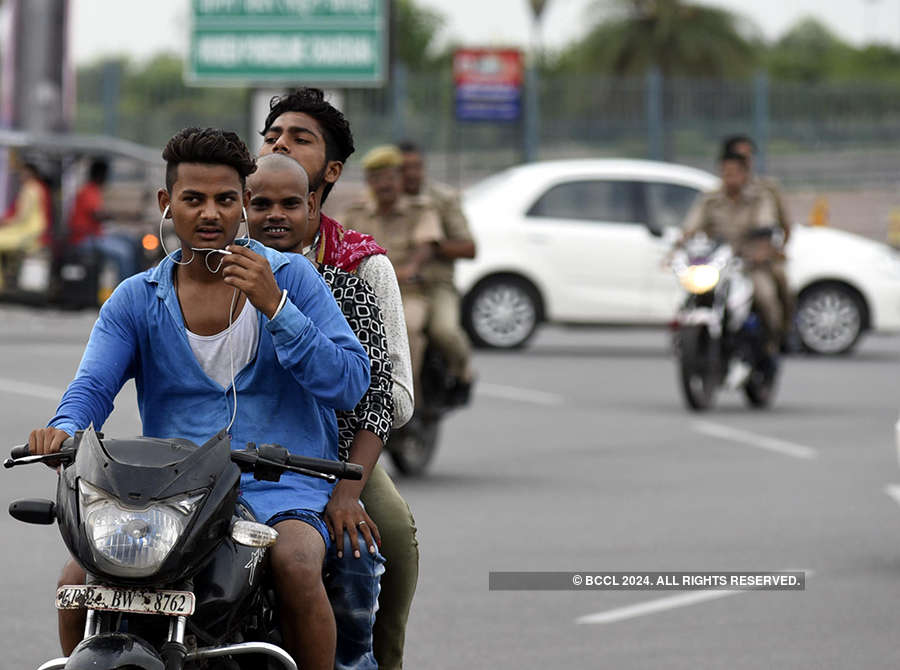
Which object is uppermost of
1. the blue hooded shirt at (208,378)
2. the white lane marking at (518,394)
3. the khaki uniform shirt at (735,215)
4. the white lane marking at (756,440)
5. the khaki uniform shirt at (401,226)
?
the khaki uniform shirt at (735,215)

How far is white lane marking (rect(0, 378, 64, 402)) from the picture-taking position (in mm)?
14922

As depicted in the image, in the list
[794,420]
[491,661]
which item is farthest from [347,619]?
[794,420]

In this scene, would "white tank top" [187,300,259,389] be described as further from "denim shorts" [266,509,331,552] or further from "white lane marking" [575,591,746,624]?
"white lane marking" [575,591,746,624]

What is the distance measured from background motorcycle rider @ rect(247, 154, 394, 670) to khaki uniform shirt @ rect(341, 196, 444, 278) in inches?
232

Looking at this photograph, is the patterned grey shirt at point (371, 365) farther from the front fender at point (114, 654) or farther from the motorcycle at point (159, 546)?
the front fender at point (114, 654)

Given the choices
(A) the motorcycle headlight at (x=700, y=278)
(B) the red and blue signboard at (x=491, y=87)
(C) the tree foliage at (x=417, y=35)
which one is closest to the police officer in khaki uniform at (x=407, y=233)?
(A) the motorcycle headlight at (x=700, y=278)

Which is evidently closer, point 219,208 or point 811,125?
point 219,208

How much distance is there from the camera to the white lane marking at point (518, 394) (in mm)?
15242

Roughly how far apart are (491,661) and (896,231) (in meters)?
29.0

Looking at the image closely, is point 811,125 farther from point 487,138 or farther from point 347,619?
point 347,619

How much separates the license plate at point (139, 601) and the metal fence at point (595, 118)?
28.6 m

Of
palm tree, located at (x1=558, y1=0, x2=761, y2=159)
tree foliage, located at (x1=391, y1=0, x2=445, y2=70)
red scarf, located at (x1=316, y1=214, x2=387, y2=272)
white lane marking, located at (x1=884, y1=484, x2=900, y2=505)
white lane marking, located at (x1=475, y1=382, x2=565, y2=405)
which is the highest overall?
tree foliage, located at (x1=391, y1=0, x2=445, y2=70)

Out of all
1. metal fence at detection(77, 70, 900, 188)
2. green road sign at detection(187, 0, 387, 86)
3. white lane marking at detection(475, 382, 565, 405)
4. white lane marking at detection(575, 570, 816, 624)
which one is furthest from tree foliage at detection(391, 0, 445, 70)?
white lane marking at detection(575, 570, 816, 624)

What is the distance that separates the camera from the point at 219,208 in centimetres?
405
